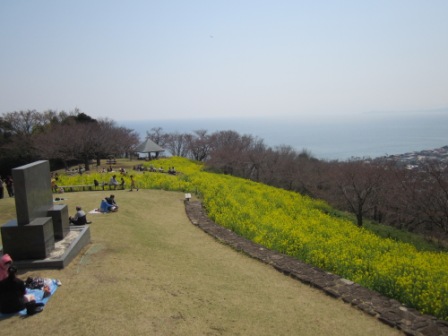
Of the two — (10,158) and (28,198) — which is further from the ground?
(28,198)

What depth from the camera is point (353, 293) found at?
6.89 meters

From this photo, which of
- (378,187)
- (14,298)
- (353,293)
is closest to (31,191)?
(14,298)

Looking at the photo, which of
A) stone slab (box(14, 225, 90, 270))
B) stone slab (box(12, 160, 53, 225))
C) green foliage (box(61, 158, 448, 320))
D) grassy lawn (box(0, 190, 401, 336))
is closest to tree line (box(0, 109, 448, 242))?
green foliage (box(61, 158, 448, 320))

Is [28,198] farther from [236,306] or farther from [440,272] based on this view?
[440,272]

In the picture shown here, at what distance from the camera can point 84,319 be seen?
17.6 ft

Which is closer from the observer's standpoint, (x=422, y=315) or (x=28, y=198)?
(x=422, y=315)

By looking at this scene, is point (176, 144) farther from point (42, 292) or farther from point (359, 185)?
point (42, 292)

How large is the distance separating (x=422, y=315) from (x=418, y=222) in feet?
59.8

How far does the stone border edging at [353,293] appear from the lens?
573 cm

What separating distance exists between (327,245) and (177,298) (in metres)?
6.54

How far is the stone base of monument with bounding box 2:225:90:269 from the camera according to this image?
7.30m

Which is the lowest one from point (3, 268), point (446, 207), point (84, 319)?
point (446, 207)

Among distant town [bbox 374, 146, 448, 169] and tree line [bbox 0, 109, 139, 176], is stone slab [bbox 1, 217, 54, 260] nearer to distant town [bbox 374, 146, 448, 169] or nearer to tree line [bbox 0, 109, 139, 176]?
distant town [bbox 374, 146, 448, 169]

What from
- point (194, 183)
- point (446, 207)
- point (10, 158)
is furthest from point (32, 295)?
point (10, 158)
